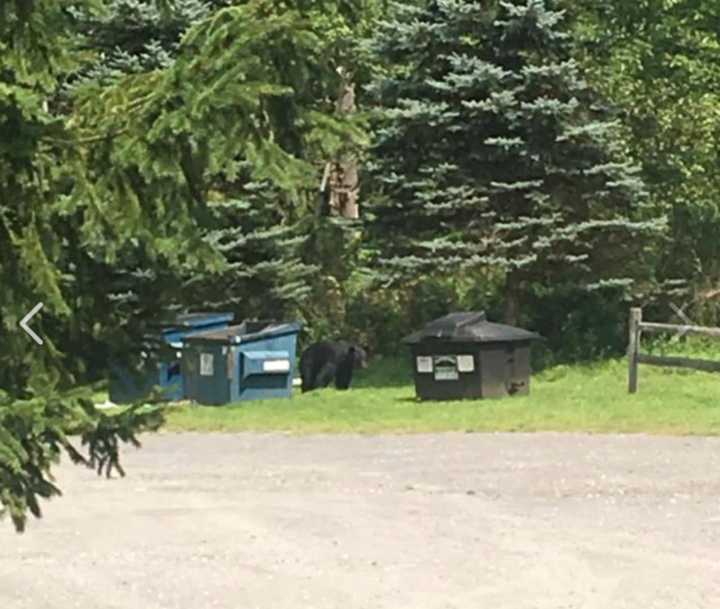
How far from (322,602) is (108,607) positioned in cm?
116

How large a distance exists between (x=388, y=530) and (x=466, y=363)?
9568mm

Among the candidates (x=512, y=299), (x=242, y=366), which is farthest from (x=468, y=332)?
(x=512, y=299)

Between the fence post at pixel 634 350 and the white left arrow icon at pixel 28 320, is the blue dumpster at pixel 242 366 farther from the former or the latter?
the white left arrow icon at pixel 28 320

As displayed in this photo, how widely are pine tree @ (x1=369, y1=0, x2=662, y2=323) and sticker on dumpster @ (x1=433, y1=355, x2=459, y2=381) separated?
141 inches

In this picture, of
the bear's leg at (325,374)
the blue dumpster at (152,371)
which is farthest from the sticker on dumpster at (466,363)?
the blue dumpster at (152,371)

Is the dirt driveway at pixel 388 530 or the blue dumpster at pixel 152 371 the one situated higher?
the blue dumpster at pixel 152 371

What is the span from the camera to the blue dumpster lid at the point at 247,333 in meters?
20.7

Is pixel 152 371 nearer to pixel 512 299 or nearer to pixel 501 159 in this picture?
pixel 501 159

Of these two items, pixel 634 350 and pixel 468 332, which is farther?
pixel 468 332

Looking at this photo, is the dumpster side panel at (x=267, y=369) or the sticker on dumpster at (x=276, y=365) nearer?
the dumpster side panel at (x=267, y=369)

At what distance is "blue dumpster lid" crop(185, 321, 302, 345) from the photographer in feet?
68.0

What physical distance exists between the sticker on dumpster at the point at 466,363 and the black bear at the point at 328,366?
291cm

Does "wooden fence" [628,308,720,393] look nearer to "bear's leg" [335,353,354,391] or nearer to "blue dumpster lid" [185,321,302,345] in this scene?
"bear's leg" [335,353,354,391]

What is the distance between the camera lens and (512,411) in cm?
1894
